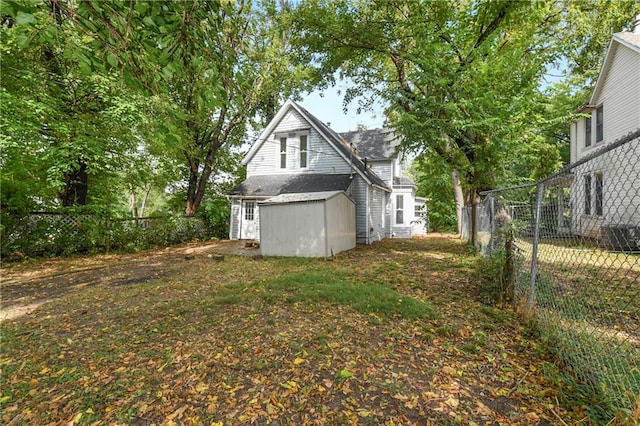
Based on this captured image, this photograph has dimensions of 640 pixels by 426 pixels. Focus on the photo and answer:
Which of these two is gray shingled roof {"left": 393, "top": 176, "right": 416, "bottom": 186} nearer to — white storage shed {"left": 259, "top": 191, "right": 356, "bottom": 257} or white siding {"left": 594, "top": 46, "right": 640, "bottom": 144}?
white storage shed {"left": 259, "top": 191, "right": 356, "bottom": 257}

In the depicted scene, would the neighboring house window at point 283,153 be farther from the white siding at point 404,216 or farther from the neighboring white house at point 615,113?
the neighboring white house at point 615,113

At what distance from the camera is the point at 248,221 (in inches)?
592

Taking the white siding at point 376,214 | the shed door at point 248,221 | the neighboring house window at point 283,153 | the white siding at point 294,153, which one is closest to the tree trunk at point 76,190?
the shed door at point 248,221

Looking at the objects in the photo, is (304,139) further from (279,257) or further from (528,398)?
(528,398)

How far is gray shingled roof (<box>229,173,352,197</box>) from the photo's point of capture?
513 inches

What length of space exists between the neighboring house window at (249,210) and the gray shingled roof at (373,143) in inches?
272

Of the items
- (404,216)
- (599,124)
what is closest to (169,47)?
(599,124)

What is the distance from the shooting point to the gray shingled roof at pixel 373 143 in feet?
56.1

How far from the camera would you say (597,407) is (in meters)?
2.31

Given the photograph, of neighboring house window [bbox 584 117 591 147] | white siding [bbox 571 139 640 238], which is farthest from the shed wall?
neighboring house window [bbox 584 117 591 147]

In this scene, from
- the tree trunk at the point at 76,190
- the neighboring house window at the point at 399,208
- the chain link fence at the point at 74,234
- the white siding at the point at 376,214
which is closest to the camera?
the chain link fence at the point at 74,234

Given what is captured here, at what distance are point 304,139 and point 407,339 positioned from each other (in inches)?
499

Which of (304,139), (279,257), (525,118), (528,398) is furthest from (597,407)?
(304,139)

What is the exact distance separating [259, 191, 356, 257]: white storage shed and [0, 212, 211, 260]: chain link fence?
557 centimetres
